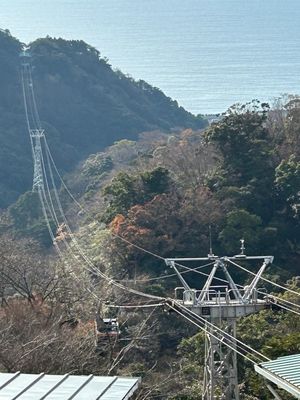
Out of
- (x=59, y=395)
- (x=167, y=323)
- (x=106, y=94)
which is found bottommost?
(x=167, y=323)

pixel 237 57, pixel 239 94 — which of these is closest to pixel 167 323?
pixel 239 94

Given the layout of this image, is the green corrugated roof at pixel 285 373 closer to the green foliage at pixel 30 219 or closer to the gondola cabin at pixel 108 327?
the gondola cabin at pixel 108 327

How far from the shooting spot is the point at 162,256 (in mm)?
25328

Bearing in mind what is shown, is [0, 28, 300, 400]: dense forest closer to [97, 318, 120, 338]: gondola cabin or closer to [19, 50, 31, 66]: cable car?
[97, 318, 120, 338]: gondola cabin

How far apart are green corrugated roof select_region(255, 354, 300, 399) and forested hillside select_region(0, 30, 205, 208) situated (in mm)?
42461

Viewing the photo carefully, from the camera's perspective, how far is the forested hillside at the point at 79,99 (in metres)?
53.8

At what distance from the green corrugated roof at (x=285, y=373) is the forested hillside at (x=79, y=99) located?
42.5m

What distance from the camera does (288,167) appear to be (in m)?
26.4

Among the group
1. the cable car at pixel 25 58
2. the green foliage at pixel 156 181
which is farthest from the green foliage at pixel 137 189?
the cable car at pixel 25 58

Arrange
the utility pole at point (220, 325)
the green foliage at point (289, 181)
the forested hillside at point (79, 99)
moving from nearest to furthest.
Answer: the utility pole at point (220, 325)
the green foliage at point (289, 181)
the forested hillside at point (79, 99)

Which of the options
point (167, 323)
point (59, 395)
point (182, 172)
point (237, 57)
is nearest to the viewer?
point (59, 395)

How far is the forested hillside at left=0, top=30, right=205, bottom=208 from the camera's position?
5381 cm

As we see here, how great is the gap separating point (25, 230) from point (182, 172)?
29.6 ft

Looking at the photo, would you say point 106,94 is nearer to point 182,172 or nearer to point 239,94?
point 239,94
